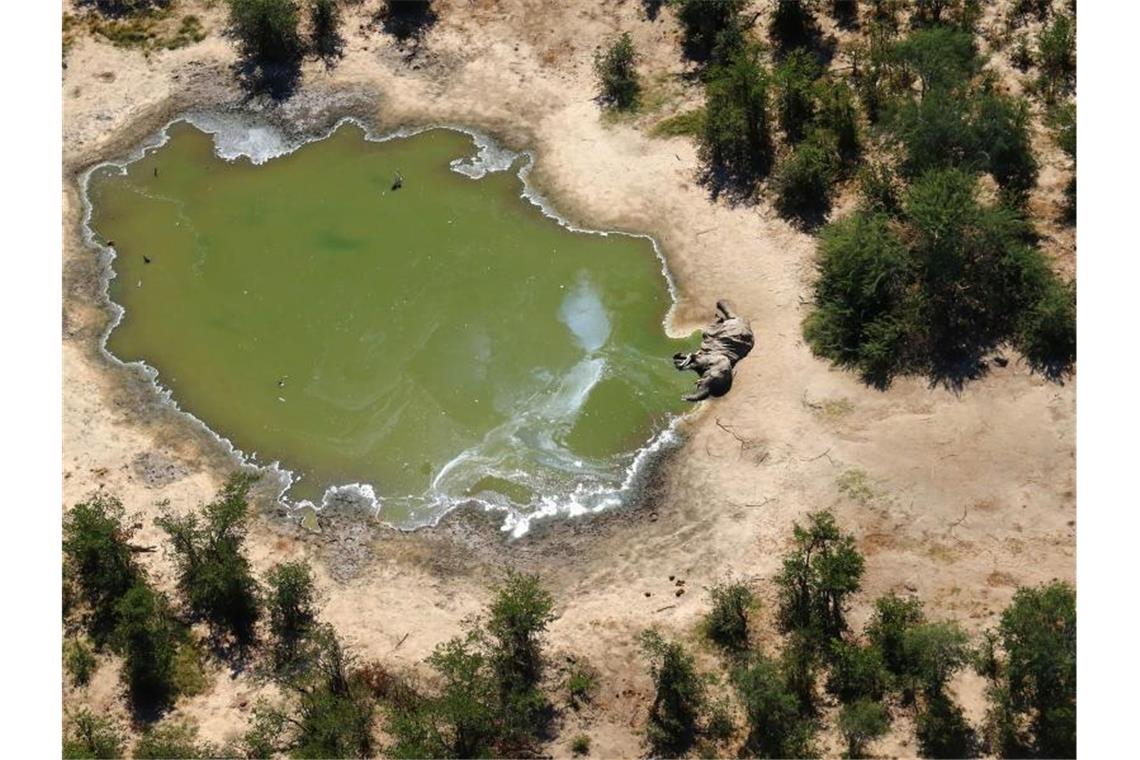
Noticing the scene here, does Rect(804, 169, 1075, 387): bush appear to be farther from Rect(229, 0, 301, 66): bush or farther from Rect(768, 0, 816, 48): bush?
Rect(229, 0, 301, 66): bush

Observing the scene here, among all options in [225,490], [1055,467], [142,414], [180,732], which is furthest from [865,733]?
[142,414]

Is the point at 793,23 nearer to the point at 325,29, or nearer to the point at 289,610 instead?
the point at 325,29

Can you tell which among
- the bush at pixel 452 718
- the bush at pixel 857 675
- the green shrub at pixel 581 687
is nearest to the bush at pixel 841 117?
the bush at pixel 857 675

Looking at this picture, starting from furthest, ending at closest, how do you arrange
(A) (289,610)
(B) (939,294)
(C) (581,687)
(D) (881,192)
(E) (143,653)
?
(D) (881,192), (B) (939,294), (A) (289,610), (E) (143,653), (C) (581,687)

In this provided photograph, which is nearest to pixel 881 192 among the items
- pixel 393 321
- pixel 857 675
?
pixel 393 321

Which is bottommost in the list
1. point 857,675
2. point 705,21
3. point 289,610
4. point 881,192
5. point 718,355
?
point 289,610
